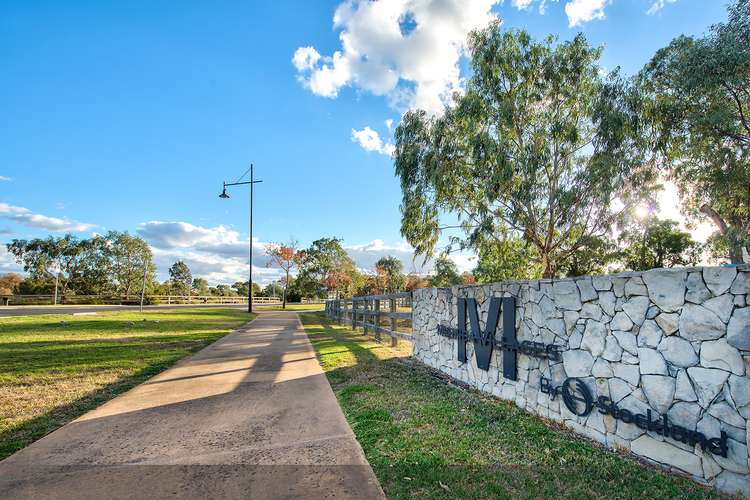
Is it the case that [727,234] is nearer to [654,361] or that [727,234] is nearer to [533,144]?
[533,144]

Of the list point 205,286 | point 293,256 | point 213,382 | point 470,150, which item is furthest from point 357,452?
point 205,286

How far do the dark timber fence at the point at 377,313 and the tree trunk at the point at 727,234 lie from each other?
10.0 meters

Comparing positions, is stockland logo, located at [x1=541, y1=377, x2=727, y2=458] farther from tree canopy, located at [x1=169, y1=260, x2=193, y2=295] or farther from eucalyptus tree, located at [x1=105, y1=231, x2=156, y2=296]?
tree canopy, located at [x1=169, y1=260, x2=193, y2=295]

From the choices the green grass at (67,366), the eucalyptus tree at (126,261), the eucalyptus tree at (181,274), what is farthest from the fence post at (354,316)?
the eucalyptus tree at (181,274)

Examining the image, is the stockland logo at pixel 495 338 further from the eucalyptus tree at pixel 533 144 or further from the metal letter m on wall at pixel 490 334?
the eucalyptus tree at pixel 533 144

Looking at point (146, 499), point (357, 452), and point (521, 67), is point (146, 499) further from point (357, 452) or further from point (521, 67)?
point (521, 67)

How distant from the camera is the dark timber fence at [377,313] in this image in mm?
9547

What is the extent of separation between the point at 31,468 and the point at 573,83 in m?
15.0

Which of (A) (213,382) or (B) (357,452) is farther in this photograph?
(A) (213,382)

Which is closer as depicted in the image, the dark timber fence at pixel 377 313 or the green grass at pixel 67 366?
the green grass at pixel 67 366

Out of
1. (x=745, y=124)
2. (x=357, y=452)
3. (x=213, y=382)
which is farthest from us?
(x=745, y=124)

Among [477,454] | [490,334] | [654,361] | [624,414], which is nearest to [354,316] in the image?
[490,334]

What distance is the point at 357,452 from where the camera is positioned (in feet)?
10.8

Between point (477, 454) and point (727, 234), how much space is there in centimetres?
1394
